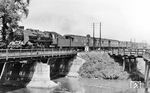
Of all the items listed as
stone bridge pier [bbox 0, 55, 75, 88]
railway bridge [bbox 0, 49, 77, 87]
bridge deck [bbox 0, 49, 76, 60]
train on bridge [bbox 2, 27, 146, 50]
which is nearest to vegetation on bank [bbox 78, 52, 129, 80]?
train on bridge [bbox 2, 27, 146, 50]

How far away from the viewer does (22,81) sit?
144ft

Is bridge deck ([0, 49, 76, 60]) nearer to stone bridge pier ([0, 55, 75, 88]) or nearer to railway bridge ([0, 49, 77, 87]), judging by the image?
railway bridge ([0, 49, 77, 87])

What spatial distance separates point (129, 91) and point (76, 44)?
1324 inches

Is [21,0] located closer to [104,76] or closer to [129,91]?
[104,76]

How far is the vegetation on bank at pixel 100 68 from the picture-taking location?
5575cm

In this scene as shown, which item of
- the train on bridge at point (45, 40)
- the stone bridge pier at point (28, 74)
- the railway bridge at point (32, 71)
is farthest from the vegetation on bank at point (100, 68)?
the stone bridge pier at point (28, 74)

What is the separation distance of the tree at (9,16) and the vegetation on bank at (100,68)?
728 inches

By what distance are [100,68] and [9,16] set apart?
2299 centimetres

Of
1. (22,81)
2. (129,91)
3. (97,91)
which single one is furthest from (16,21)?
(129,91)

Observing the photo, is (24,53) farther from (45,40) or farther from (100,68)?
(100,68)

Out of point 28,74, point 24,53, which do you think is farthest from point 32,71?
point 24,53

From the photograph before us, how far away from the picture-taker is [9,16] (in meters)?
46.0

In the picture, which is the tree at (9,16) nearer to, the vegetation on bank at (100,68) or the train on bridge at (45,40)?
the train on bridge at (45,40)

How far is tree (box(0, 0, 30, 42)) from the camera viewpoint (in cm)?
4497
